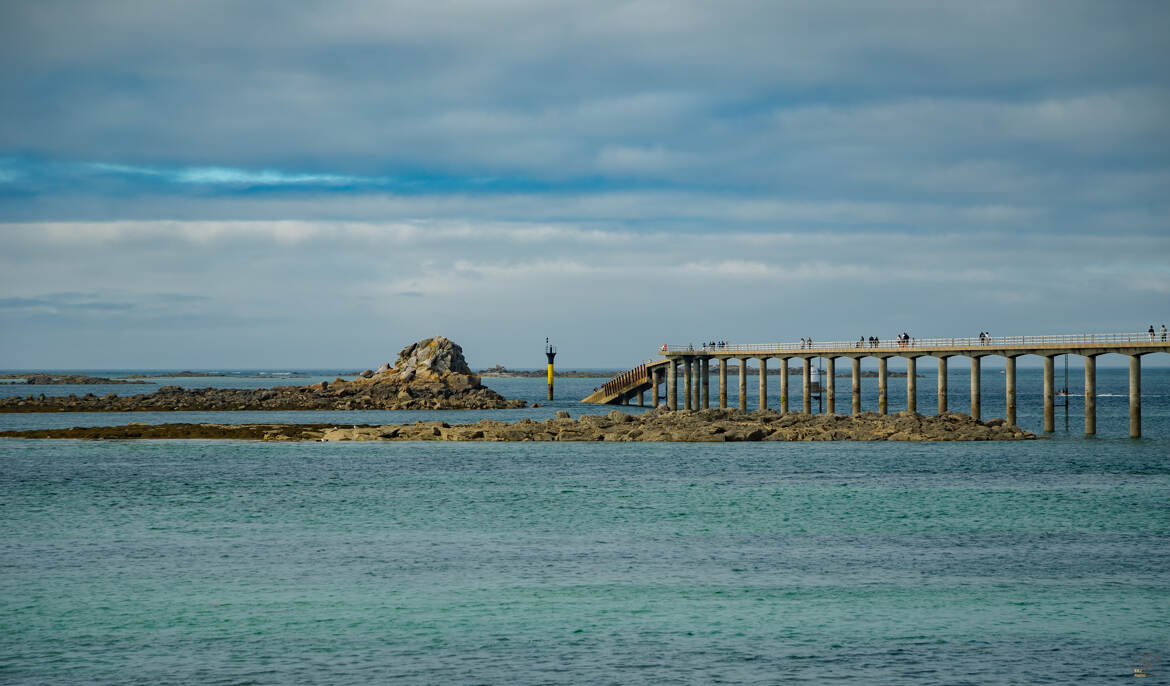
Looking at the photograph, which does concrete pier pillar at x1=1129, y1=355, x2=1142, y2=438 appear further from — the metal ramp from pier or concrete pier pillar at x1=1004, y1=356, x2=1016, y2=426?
the metal ramp from pier

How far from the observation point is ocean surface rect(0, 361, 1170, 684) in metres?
18.8

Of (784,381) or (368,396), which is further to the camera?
(368,396)

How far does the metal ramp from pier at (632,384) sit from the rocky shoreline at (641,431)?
39.9 metres

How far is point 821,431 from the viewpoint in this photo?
216 feet

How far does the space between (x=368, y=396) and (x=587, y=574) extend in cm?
8775

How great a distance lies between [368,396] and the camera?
111500 mm

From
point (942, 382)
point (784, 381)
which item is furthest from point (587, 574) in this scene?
point (784, 381)

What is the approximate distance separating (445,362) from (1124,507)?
89023 millimetres

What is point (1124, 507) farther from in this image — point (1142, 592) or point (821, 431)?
point (821, 431)

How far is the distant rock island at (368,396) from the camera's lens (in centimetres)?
10438

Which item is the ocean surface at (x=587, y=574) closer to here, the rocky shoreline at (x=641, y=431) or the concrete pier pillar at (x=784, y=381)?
the rocky shoreline at (x=641, y=431)

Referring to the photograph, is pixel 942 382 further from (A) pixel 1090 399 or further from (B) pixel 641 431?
→ (B) pixel 641 431

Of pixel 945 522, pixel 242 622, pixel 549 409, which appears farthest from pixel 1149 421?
pixel 242 622

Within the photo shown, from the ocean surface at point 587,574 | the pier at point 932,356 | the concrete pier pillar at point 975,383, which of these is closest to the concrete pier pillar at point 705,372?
the pier at point 932,356
